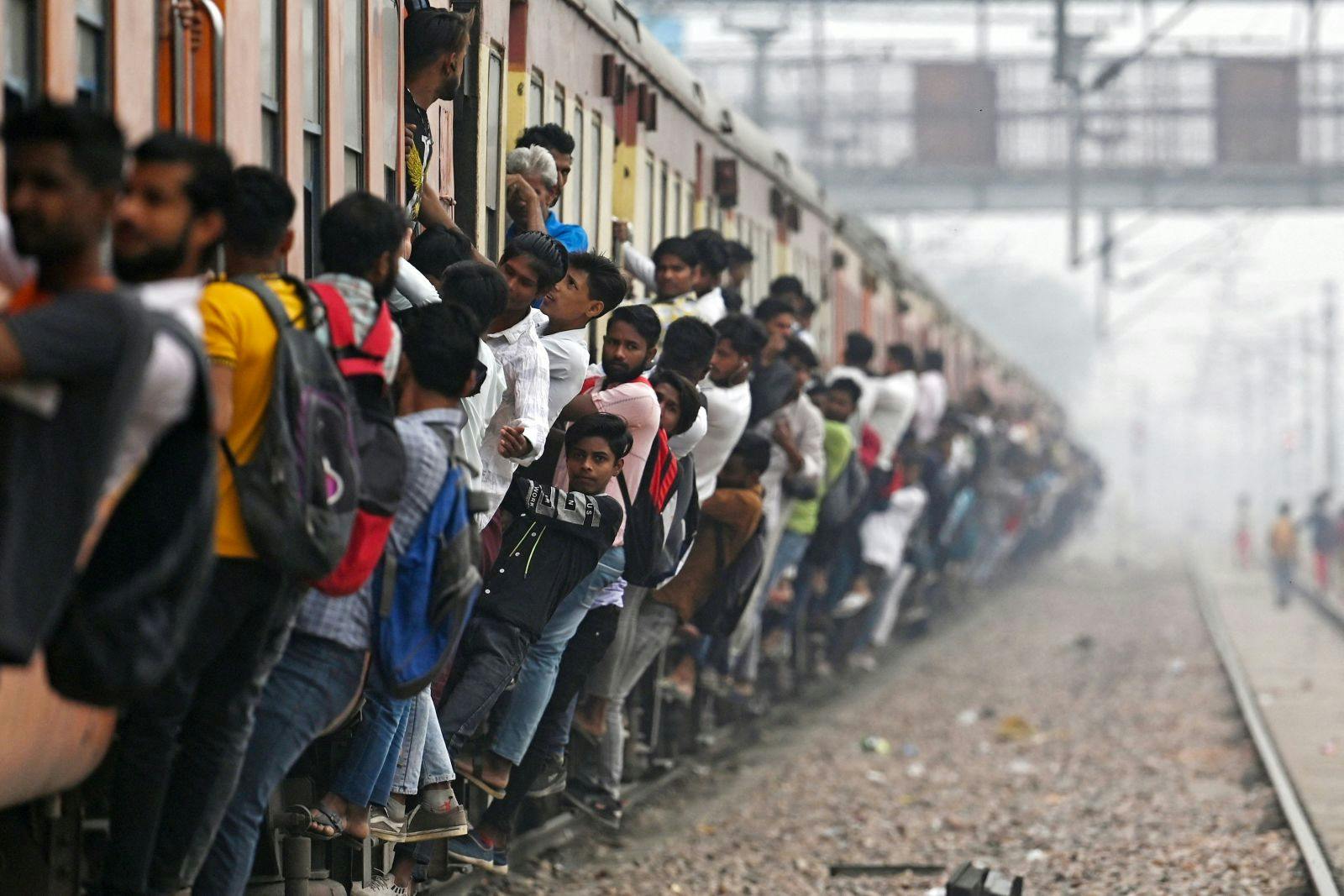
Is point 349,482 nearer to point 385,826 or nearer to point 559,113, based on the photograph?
point 385,826

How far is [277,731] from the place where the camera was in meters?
4.56

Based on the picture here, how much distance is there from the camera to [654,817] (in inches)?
385

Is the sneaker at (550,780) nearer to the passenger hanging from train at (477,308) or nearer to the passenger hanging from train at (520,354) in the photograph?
the passenger hanging from train at (520,354)

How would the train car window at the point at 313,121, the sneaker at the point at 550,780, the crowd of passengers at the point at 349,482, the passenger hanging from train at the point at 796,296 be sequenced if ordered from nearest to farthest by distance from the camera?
the crowd of passengers at the point at 349,482 → the train car window at the point at 313,121 → the sneaker at the point at 550,780 → the passenger hanging from train at the point at 796,296

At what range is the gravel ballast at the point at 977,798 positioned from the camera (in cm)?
873

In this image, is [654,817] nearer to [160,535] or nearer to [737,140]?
[737,140]

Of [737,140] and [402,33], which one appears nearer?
[402,33]

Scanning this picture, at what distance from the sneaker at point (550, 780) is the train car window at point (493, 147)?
171 centimetres

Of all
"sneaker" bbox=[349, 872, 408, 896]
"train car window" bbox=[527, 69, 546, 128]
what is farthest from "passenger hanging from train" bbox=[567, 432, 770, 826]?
"sneaker" bbox=[349, 872, 408, 896]

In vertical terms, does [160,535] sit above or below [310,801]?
above

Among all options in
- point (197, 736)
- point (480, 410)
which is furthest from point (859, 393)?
point (197, 736)

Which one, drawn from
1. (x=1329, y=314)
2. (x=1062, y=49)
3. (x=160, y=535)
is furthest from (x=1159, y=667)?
(x=1329, y=314)

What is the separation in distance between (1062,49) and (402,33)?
13048 mm

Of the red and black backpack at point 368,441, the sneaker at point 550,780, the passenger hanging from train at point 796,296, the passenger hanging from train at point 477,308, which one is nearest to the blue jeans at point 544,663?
the sneaker at point 550,780
